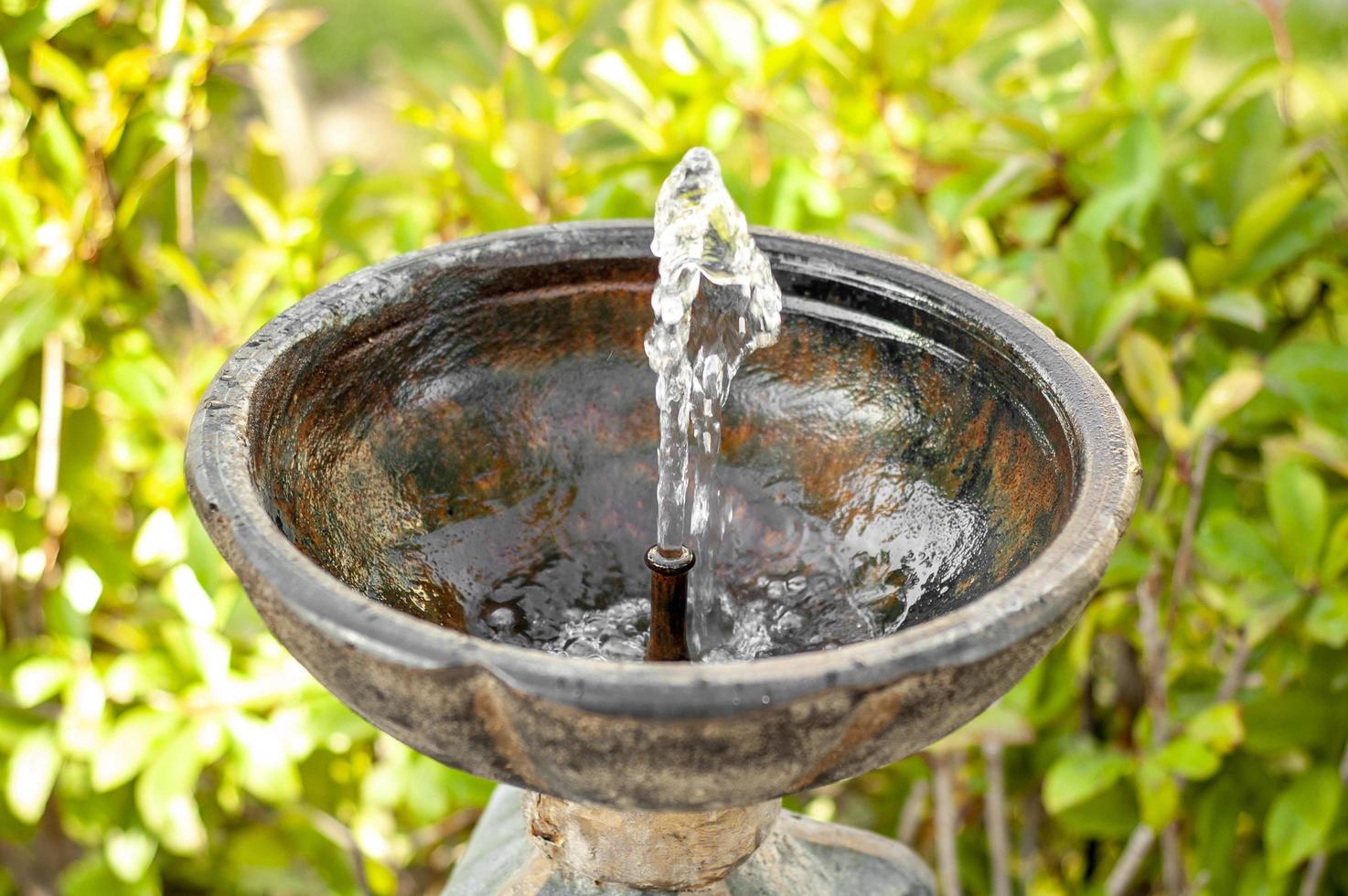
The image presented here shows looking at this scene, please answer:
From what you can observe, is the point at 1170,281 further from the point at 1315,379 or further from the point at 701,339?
the point at 701,339

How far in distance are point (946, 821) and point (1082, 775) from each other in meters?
0.27

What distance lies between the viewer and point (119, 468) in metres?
2.54

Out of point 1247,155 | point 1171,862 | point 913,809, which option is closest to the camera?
point 1247,155

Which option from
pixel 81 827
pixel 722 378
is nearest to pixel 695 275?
pixel 722 378

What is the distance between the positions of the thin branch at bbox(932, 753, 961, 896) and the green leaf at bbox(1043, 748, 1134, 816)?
184 millimetres

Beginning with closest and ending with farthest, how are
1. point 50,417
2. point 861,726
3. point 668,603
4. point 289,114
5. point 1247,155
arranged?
point 861,726 < point 668,603 < point 1247,155 < point 50,417 < point 289,114

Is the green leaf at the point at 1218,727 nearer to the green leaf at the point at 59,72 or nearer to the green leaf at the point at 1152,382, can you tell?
the green leaf at the point at 1152,382

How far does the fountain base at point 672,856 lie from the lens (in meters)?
1.38

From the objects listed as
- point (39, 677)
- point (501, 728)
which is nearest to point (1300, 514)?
point (501, 728)

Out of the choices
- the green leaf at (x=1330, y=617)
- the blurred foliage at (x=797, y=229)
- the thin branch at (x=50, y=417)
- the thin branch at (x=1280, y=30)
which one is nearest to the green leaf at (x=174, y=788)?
the blurred foliage at (x=797, y=229)

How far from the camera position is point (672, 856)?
1385 millimetres

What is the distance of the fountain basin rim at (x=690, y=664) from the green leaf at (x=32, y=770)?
1277 mm

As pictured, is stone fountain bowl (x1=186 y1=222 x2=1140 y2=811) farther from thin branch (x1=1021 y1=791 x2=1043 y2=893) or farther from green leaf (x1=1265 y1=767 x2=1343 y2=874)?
thin branch (x1=1021 y1=791 x2=1043 y2=893)

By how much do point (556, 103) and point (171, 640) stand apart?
42.6 inches
